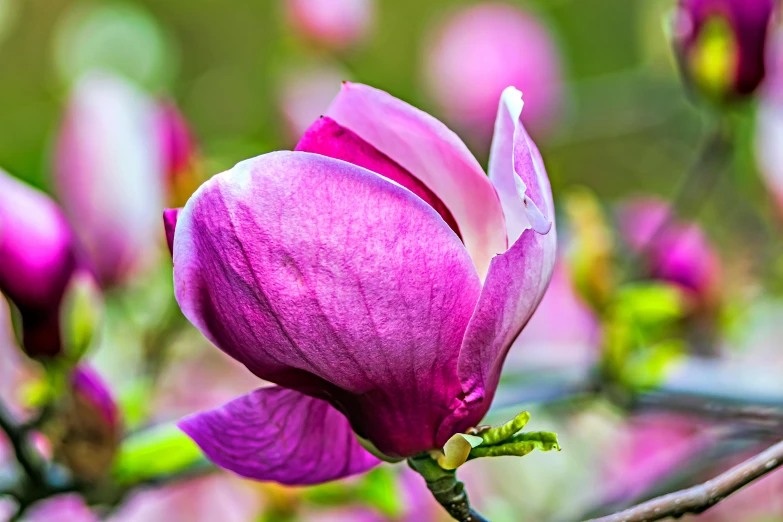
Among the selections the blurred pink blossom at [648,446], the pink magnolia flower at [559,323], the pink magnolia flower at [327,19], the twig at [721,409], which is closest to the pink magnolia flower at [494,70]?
the pink magnolia flower at [327,19]

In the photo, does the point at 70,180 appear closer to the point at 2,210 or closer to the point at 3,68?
the point at 2,210

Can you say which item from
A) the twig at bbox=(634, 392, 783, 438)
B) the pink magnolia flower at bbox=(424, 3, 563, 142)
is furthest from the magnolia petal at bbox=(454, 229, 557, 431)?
the pink magnolia flower at bbox=(424, 3, 563, 142)

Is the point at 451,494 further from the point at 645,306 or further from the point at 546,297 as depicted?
the point at 546,297

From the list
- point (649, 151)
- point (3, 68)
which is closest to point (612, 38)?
point (649, 151)

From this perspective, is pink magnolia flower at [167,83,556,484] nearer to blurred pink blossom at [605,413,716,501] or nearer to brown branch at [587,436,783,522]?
brown branch at [587,436,783,522]

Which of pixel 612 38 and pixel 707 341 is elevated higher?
pixel 612 38

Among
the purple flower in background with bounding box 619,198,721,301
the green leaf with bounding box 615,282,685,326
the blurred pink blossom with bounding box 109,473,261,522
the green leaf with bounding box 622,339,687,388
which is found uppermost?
the purple flower in background with bounding box 619,198,721,301
